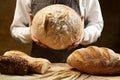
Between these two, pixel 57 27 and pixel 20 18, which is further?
pixel 20 18

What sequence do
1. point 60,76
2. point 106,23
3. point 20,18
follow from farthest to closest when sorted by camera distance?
point 106,23, point 20,18, point 60,76

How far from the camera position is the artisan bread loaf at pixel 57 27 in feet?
3.81

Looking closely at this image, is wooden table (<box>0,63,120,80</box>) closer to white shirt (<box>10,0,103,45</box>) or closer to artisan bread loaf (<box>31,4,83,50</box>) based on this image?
artisan bread loaf (<box>31,4,83,50</box>)

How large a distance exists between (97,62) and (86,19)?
0.41m

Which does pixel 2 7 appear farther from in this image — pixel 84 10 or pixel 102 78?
pixel 102 78

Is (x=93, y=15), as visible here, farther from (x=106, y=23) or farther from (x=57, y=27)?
(x=106, y=23)

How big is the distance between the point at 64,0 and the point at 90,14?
157mm

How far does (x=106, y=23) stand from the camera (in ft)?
8.20

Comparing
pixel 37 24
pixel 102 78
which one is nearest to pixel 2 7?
pixel 37 24

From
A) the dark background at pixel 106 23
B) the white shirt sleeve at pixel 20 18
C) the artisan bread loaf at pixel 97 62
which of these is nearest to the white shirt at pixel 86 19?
the white shirt sleeve at pixel 20 18

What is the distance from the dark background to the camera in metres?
2.47

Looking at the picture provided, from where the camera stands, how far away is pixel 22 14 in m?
1.50

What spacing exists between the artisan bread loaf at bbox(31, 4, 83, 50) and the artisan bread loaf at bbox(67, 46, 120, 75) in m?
0.08

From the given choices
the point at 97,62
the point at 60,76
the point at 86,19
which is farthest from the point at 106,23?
the point at 60,76
